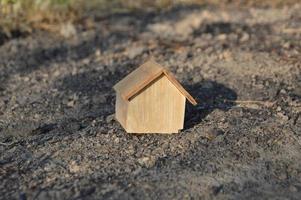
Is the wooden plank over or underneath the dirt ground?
over

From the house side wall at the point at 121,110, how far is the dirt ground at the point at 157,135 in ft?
0.23

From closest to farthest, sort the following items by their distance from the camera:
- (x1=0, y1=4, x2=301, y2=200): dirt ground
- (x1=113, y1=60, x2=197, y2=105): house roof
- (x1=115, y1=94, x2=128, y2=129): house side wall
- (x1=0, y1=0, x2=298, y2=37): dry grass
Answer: (x1=0, y1=4, x2=301, y2=200): dirt ground, (x1=113, y1=60, x2=197, y2=105): house roof, (x1=115, y1=94, x2=128, y2=129): house side wall, (x1=0, y1=0, x2=298, y2=37): dry grass

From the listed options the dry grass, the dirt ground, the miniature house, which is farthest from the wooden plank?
the dry grass

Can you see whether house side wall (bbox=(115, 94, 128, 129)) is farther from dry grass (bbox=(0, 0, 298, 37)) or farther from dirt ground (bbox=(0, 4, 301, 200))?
dry grass (bbox=(0, 0, 298, 37))

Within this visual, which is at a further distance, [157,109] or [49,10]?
[49,10]

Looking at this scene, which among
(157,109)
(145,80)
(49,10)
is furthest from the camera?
(49,10)

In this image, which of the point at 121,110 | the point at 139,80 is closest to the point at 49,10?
the point at 121,110

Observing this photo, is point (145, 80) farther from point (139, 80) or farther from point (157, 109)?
point (157, 109)

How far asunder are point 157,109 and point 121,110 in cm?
24

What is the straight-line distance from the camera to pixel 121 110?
13.6ft

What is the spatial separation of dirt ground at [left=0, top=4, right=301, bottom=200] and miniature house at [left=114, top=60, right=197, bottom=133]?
0.25 ft

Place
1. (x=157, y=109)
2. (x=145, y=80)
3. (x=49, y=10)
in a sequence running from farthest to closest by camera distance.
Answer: (x=49, y=10)
(x=157, y=109)
(x=145, y=80)

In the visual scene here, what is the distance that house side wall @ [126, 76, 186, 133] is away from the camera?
13.1ft

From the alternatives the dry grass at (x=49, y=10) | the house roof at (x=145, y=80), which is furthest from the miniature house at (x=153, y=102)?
the dry grass at (x=49, y=10)
